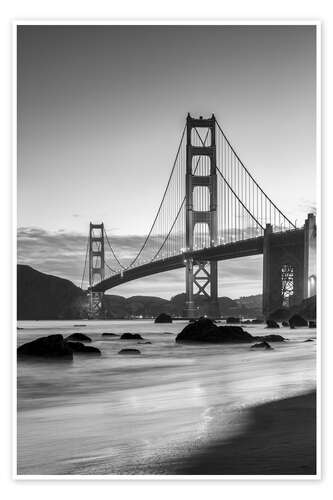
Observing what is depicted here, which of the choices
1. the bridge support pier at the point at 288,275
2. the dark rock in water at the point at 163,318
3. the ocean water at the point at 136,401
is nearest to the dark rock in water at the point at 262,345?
the ocean water at the point at 136,401

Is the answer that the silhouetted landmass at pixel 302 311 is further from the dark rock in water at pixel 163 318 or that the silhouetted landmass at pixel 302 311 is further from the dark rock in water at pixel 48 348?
the dark rock in water at pixel 48 348

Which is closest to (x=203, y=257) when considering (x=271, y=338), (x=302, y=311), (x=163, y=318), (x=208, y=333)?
(x=208, y=333)

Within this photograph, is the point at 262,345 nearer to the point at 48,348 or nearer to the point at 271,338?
the point at 271,338

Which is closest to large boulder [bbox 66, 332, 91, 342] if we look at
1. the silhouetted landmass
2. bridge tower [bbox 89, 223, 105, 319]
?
bridge tower [bbox 89, 223, 105, 319]
